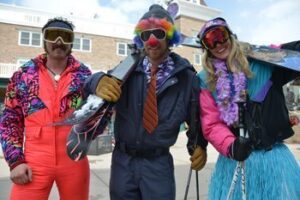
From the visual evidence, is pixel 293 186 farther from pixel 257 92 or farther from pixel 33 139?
pixel 33 139

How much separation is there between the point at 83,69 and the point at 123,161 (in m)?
0.72

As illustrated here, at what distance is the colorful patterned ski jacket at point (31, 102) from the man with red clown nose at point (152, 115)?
0.88 ft

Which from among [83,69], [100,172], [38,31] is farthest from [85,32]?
[83,69]

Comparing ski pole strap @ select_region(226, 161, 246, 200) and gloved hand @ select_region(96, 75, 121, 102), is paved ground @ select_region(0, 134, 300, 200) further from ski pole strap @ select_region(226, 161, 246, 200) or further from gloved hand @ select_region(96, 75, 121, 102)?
gloved hand @ select_region(96, 75, 121, 102)

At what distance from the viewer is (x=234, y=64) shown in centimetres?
212

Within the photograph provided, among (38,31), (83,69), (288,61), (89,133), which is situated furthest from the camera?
(38,31)

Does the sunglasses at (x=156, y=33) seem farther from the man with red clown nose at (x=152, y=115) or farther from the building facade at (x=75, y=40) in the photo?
the building facade at (x=75, y=40)

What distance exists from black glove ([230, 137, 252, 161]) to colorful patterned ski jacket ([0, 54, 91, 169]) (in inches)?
41.4

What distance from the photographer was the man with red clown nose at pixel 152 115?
2086mm

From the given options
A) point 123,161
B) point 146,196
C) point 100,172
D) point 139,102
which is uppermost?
point 139,102

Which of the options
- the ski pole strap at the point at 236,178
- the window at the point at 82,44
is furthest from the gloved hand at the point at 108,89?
the window at the point at 82,44

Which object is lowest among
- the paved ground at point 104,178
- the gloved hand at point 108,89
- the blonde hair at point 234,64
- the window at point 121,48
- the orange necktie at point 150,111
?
the paved ground at point 104,178

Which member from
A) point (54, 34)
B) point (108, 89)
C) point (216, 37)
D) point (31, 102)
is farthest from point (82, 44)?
point (108, 89)

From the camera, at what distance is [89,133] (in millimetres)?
1936
